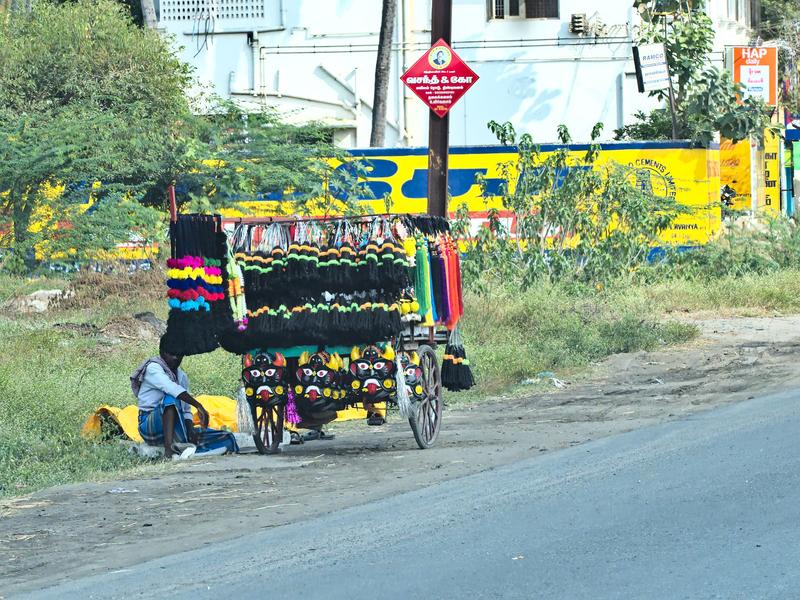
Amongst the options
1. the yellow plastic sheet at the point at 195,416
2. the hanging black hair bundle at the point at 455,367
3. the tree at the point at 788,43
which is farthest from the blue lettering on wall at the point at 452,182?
the tree at the point at 788,43

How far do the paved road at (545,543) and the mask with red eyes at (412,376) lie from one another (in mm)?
1260

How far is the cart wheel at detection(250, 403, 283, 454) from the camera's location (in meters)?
11.5

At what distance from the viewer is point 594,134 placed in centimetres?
2158

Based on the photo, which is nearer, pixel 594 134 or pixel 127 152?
pixel 594 134

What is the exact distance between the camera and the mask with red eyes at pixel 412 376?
11.1 meters

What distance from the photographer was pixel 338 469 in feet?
35.1

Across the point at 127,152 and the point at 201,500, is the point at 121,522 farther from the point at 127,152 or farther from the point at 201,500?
the point at 127,152

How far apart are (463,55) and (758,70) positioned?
26.6 ft

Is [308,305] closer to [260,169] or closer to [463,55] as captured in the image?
[260,169]

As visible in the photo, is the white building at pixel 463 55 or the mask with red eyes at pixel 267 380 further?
the white building at pixel 463 55

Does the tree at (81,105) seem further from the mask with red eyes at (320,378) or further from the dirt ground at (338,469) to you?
the mask with red eyes at (320,378)

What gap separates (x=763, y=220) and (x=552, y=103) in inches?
492

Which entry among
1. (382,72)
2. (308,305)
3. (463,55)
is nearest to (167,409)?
(308,305)

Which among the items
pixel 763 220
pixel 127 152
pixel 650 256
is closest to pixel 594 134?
pixel 650 256
